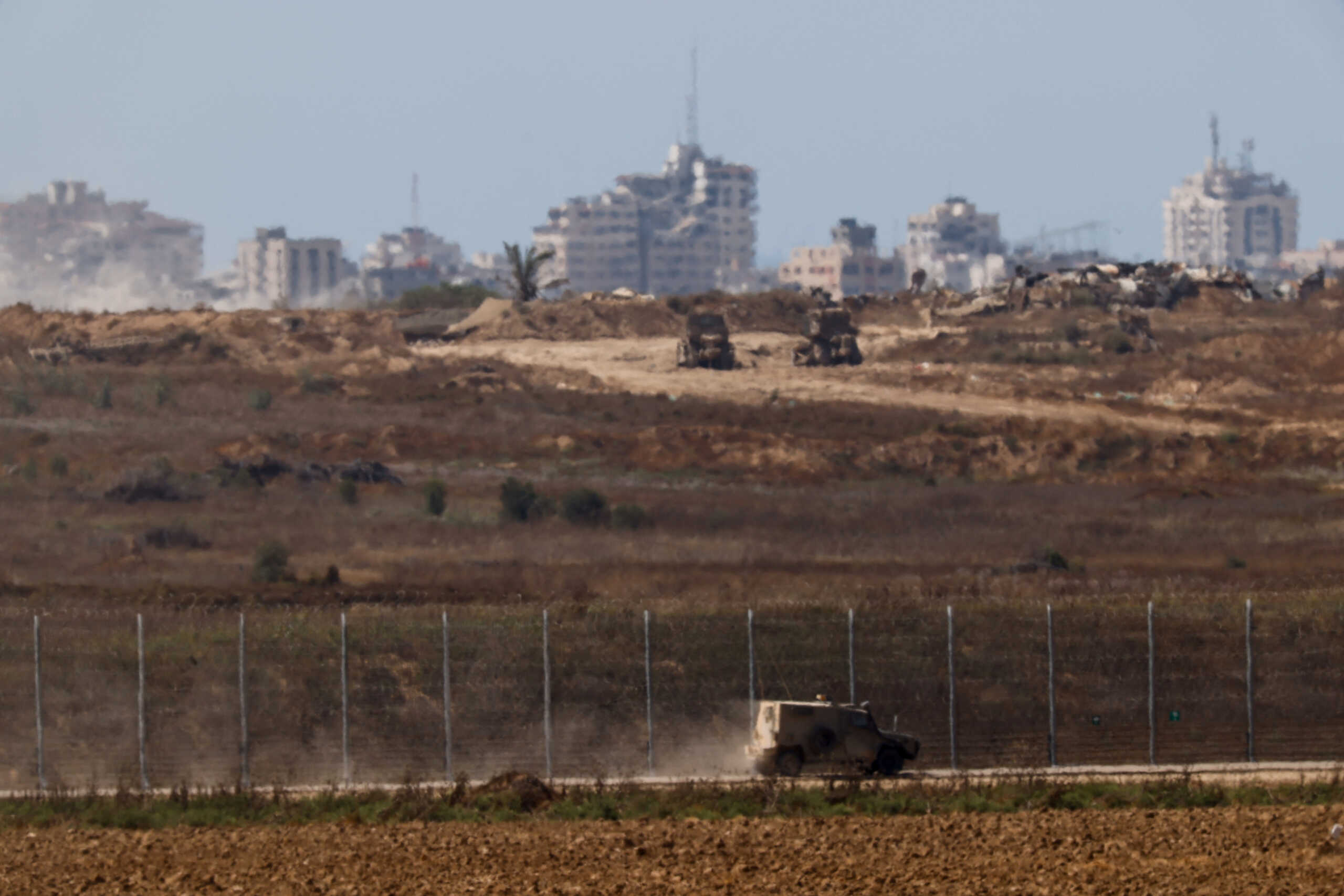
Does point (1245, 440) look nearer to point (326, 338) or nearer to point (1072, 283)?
point (1072, 283)

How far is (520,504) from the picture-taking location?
42719mm

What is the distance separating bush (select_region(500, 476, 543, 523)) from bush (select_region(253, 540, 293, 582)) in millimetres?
8383

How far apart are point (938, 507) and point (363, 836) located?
1114 inches

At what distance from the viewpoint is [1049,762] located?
21.0 metres

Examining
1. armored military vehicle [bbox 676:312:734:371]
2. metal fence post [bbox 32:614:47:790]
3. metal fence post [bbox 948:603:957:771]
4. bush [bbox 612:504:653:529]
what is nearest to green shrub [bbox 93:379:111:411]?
armored military vehicle [bbox 676:312:734:371]

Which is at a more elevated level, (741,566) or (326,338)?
(326,338)

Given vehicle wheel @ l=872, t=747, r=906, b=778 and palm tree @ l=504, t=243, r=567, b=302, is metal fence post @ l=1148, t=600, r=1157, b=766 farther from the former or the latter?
palm tree @ l=504, t=243, r=567, b=302

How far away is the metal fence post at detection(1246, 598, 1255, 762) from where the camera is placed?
2056 centimetres

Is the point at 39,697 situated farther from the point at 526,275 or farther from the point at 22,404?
the point at 526,275

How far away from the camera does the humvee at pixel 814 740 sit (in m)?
20.0

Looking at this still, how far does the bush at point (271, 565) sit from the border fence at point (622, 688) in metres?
8.88

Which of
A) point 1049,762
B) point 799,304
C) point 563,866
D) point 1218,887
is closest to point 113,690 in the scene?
point 563,866

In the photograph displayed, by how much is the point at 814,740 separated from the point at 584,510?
22593 mm

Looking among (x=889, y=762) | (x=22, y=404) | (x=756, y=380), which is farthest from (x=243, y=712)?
(x=756, y=380)
